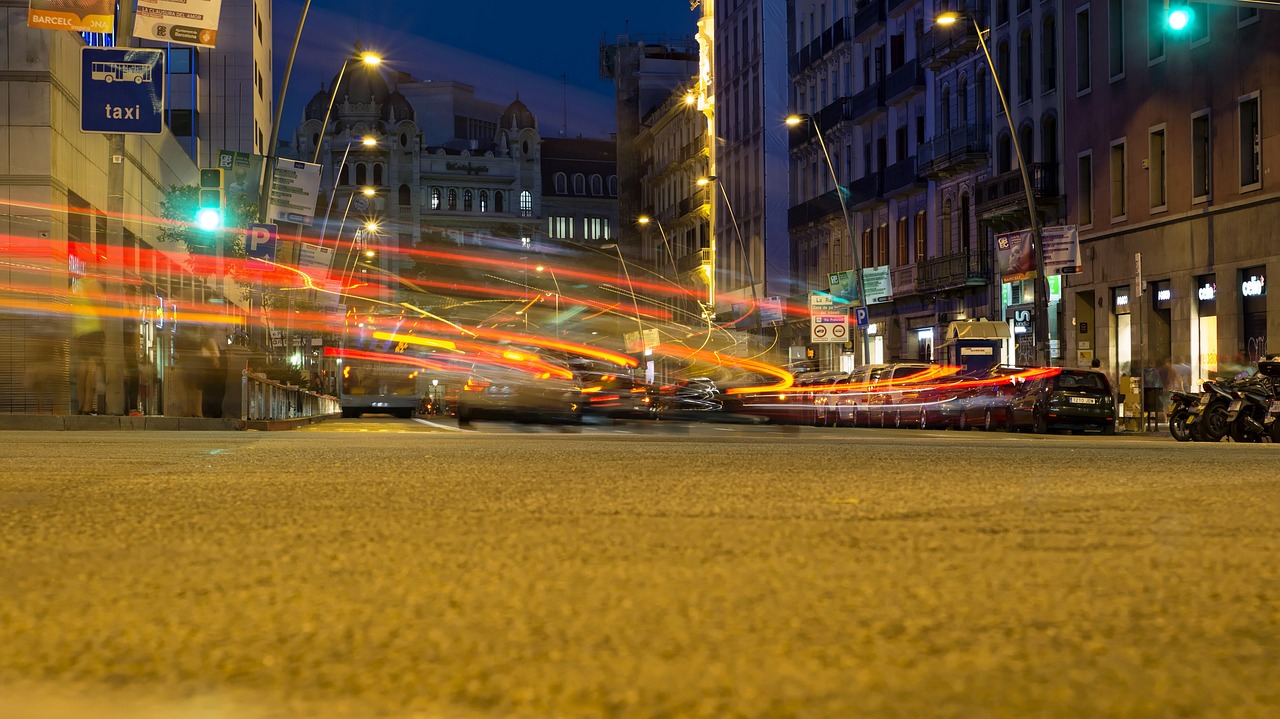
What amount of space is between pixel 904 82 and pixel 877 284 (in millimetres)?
7416

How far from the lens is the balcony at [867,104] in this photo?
208 feet

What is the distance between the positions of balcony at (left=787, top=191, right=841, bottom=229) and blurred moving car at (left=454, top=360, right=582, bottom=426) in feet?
127

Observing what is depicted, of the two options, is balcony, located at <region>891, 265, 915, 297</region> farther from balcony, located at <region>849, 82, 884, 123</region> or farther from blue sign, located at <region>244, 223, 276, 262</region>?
blue sign, located at <region>244, 223, 276, 262</region>

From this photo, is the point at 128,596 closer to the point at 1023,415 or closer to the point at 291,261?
the point at 1023,415

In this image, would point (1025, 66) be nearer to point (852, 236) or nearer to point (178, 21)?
point (852, 236)

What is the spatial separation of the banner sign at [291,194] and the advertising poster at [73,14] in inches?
540

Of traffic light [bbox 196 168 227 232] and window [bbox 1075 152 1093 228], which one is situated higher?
window [bbox 1075 152 1093 228]

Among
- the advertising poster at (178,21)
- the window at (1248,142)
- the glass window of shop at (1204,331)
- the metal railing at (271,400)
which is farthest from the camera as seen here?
the glass window of shop at (1204,331)

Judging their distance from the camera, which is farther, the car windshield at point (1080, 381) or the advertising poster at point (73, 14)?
the car windshield at point (1080, 381)

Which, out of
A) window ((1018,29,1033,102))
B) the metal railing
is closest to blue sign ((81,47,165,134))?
the metal railing

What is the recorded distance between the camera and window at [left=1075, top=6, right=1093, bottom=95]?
45.2 m

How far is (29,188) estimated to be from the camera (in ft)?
109

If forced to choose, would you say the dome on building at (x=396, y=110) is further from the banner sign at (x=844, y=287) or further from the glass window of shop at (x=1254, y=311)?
the glass window of shop at (x=1254, y=311)

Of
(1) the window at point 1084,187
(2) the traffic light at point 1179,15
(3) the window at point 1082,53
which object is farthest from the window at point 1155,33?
(2) the traffic light at point 1179,15
